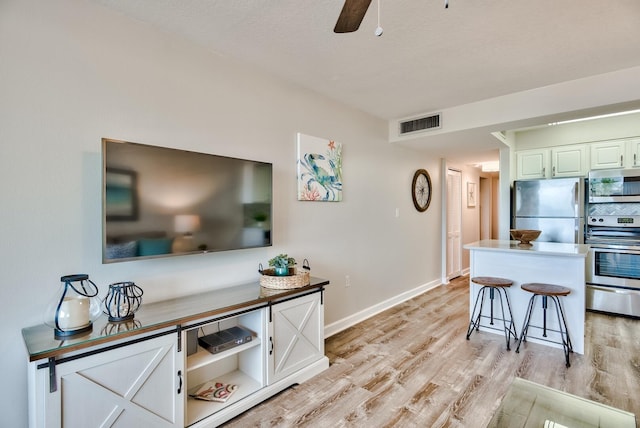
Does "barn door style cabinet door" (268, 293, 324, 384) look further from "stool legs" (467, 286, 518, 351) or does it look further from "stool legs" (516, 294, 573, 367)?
"stool legs" (516, 294, 573, 367)

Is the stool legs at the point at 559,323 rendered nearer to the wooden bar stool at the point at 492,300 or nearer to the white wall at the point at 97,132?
the wooden bar stool at the point at 492,300

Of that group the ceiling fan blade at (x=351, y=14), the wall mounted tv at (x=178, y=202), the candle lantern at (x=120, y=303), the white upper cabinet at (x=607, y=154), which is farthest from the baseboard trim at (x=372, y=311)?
the white upper cabinet at (x=607, y=154)

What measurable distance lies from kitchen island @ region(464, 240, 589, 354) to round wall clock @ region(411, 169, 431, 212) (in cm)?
136

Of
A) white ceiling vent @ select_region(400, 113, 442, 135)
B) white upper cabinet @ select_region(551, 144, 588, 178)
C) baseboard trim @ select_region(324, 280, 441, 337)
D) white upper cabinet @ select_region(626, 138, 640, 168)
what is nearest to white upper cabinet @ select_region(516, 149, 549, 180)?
white upper cabinet @ select_region(551, 144, 588, 178)

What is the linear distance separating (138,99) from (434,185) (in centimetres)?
456

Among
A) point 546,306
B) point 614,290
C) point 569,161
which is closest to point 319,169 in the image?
point 546,306

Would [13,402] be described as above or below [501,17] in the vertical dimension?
below

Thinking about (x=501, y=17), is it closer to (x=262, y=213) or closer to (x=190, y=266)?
(x=262, y=213)

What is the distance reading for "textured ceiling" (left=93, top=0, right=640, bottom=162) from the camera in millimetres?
1838

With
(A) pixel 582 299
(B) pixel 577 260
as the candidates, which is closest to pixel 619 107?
(B) pixel 577 260

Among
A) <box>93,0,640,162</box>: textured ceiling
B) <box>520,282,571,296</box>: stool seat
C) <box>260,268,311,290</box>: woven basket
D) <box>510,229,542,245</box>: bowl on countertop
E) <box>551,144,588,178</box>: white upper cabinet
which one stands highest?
<box>93,0,640,162</box>: textured ceiling

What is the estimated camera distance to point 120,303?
5.38 ft

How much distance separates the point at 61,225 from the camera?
168 centimetres

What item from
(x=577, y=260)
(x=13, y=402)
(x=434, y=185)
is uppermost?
(x=434, y=185)
